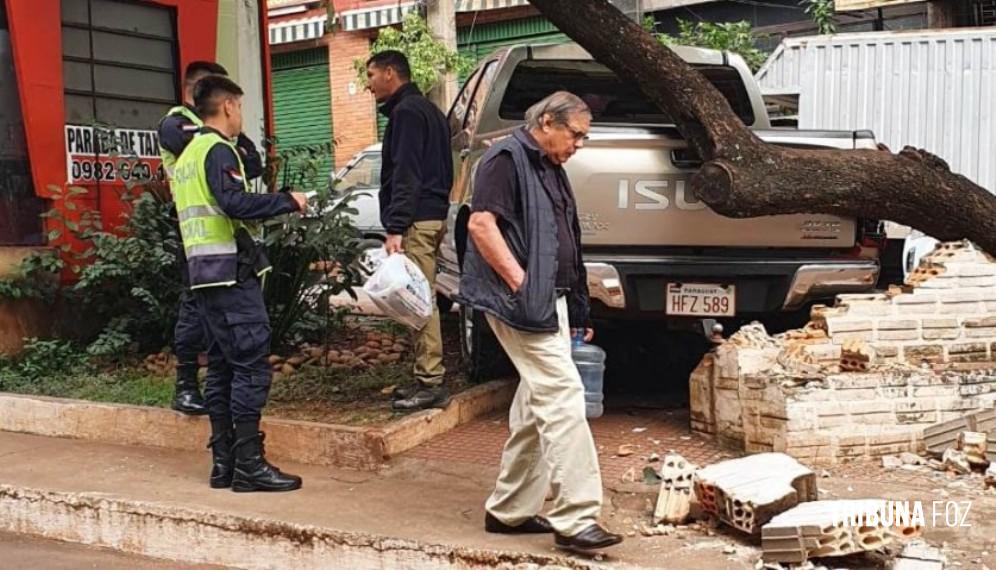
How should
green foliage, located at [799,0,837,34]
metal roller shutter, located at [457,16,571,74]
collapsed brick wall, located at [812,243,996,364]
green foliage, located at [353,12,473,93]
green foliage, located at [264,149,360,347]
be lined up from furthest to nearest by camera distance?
metal roller shutter, located at [457,16,571,74], green foliage, located at [353,12,473,93], green foliage, located at [799,0,837,34], green foliage, located at [264,149,360,347], collapsed brick wall, located at [812,243,996,364]

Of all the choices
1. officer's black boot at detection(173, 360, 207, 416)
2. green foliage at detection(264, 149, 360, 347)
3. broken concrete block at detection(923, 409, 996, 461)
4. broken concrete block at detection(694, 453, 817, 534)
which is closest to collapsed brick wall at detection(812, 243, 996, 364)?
broken concrete block at detection(923, 409, 996, 461)

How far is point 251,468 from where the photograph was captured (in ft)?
17.5

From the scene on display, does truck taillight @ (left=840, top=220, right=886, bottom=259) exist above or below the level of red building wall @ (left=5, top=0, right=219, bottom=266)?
below

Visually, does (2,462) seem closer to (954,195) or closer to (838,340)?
(838,340)

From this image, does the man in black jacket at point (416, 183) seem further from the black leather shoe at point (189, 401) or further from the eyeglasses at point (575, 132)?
the eyeglasses at point (575, 132)

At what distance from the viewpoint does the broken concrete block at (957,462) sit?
511cm

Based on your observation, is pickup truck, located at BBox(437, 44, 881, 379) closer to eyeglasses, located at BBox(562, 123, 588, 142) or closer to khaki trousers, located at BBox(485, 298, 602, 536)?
eyeglasses, located at BBox(562, 123, 588, 142)

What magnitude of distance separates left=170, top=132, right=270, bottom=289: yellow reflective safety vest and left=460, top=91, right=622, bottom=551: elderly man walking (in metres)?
1.37

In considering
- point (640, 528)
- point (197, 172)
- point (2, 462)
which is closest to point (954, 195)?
point (640, 528)

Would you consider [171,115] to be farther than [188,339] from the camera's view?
No

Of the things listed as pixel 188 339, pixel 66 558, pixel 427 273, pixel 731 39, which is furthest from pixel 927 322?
pixel 731 39

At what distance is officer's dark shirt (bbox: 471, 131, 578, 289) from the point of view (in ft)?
14.1

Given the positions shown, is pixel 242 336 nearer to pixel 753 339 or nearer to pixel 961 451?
pixel 753 339

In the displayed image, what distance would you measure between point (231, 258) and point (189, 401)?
54.6 inches
